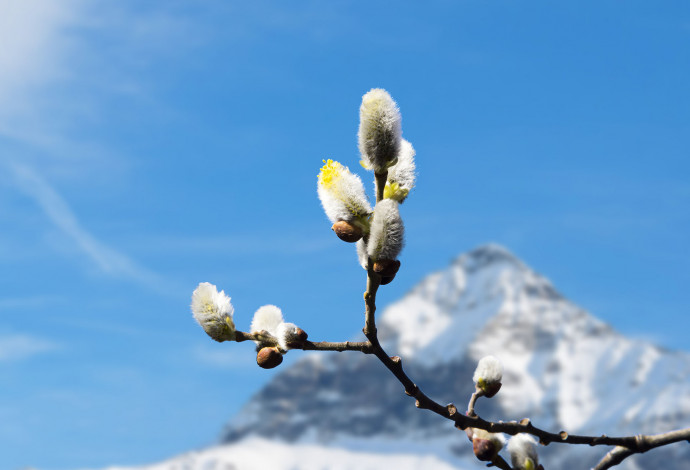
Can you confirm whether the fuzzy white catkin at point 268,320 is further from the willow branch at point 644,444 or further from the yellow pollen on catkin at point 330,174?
the willow branch at point 644,444

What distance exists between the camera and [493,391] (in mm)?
4438

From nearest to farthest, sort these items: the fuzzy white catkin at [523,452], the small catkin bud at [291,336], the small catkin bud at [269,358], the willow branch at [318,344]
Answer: the willow branch at [318,344]
the small catkin bud at [291,336]
the small catkin bud at [269,358]
the fuzzy white catkin at [523,452]

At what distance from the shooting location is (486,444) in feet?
14.0

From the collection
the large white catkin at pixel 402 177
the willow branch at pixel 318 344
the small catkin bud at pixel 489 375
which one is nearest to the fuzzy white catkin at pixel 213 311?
the willow branch at pixel 318 344

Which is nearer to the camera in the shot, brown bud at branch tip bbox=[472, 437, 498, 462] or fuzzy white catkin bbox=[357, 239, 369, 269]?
fuzzy white catkin bbox=[357, 239, 369, 269]

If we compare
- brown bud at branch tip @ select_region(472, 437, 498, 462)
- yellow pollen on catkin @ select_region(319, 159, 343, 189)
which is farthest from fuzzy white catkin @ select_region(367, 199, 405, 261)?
brown bud at branch tip @ select_region(472, 437, 498, 462)

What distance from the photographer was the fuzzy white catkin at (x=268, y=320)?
13.4 ft

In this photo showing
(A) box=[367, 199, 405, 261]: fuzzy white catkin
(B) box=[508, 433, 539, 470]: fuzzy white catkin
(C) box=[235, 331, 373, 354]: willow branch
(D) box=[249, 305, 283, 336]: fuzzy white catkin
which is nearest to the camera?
(A) box=[367, 199, 405, 261]: fuzzy white catkin

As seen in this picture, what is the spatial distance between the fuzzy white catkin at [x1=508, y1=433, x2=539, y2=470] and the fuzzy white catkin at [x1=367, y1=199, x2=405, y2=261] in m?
1.46

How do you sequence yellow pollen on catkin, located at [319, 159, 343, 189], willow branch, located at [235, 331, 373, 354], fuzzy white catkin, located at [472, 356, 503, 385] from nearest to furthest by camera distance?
willow branch, located at [235, 331, 373, 354] → yellow pollen on catkin, located at [319, 159, 343, 189] → fuzzy white catkin, located at [472, 356, 503, 385]

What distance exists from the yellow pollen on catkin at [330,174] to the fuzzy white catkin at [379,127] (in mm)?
182

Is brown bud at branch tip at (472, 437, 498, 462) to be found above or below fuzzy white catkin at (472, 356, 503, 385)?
below

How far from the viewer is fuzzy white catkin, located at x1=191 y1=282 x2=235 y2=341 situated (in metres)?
3.90

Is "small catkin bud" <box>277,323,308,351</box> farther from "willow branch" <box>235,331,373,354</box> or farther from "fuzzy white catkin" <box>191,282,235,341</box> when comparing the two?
"fuzzy white catkin" <box>191,282,235,341</box>
